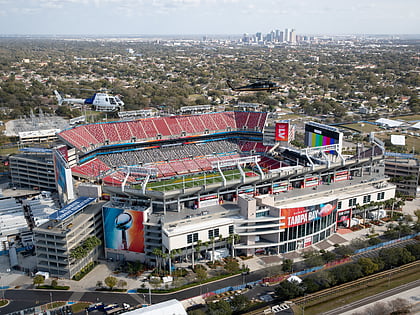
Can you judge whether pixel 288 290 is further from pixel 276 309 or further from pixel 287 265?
pixel 287 265

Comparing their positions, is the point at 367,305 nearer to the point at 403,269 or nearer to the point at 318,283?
the point at 318,283

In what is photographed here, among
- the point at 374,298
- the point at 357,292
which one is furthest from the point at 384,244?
the point at 374,298

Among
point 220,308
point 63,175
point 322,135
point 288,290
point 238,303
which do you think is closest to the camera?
point 220,308

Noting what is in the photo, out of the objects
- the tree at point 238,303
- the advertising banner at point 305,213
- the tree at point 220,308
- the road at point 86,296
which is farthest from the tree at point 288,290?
the advertising banner at point 305,213

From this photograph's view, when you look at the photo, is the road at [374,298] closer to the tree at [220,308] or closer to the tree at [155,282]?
the tree at [220,308]

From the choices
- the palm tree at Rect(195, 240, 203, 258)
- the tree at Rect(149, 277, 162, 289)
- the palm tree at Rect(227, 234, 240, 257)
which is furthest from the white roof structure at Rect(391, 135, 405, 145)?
the tree at Rect(149, 277, 162, 289)

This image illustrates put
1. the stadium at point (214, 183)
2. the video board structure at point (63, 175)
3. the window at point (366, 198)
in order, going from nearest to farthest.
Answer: the stadium at point (214, 183) < the video board structure at point (63, 175) < the window at point (366, 198)

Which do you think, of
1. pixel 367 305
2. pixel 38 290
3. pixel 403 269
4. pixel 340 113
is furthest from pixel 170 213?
pixel 340 113
